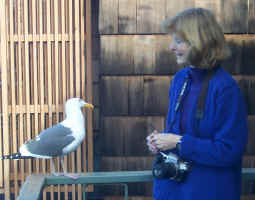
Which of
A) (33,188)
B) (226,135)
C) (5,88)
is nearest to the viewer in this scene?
(226,135)

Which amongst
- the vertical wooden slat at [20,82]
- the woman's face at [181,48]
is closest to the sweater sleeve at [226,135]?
the woman's face at [181,48]

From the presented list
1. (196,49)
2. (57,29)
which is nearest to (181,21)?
(196,49)

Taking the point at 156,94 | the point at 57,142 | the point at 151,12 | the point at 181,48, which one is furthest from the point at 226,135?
the point at 151,12

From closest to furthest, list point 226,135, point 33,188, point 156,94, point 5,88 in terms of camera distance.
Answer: point 226,135
point 33,188
point 156,94
point 5,88

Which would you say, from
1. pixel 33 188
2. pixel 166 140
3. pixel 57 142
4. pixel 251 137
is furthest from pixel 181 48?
pixel 251 137

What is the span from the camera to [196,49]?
1458 millimetres

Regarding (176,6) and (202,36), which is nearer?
(202,36)

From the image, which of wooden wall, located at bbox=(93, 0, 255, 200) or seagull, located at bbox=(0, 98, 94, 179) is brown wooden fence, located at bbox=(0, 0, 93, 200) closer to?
wooden wall, located at bbox=(93, 0, 255, 200)

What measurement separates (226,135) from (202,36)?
39cm

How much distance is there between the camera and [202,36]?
4.77ft

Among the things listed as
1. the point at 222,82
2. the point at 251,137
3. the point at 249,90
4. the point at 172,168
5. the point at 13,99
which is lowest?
the point at 251,137

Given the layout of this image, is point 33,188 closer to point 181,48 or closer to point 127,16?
point 181,48

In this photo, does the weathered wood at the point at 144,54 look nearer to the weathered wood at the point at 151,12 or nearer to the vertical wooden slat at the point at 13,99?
the weathered wood at the point at 151,12

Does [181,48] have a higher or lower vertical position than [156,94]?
higher
